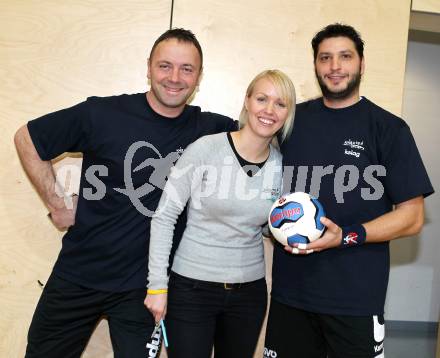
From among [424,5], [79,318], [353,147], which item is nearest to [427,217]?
[424,5]

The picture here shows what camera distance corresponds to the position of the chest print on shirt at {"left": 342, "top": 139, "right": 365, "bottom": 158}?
1.79m

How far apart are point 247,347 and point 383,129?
41.0 inches

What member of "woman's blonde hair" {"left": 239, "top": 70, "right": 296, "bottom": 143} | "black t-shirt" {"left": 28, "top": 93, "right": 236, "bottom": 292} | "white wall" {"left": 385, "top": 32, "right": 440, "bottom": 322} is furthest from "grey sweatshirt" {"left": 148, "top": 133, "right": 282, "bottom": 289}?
"white wall" {"left": 385, "top": 32, "right": 440, "bottom": 322}

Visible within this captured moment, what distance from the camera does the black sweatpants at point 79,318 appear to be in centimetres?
179

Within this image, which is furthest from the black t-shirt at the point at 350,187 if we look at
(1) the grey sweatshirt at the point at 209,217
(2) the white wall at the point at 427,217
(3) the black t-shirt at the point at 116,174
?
(2) the white wall at the point at 427,217

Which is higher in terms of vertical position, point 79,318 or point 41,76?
point 41,76

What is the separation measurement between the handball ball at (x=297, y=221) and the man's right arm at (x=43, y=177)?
0.96 meters

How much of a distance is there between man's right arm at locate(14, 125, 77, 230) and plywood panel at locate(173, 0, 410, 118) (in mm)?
867

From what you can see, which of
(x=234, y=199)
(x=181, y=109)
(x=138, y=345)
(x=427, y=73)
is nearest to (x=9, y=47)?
(x=181, y=109)

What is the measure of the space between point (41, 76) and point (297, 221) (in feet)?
4.94

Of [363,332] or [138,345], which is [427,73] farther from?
[138,345]

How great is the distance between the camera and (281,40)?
7.79 feet

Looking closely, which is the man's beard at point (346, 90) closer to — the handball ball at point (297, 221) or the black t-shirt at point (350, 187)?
the black t-shirt at point (350, 187)

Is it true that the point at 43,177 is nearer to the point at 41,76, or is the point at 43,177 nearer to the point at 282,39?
the point at 41,76
